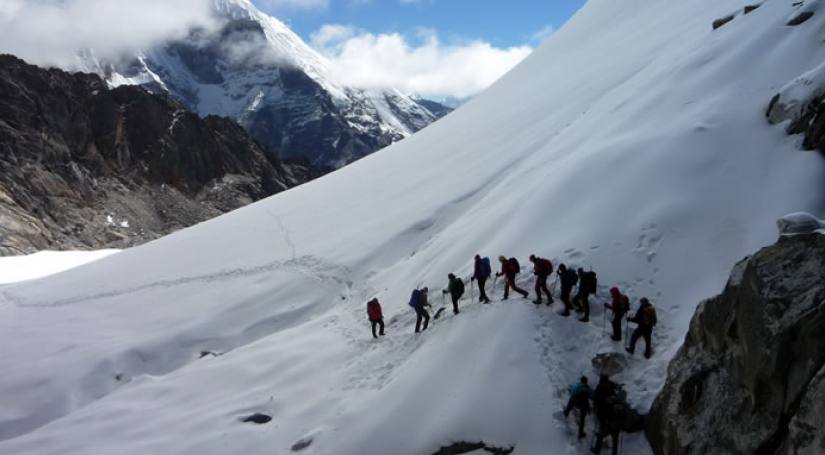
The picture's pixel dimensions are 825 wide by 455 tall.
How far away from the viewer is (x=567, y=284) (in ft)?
42.0

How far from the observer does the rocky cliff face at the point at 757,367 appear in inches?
294

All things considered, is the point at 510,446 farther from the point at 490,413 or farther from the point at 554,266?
the point at 554,266

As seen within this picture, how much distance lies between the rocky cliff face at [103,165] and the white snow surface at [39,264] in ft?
55.7

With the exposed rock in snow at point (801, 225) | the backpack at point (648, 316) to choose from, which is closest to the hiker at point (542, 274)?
the backpack at point (648, 316)

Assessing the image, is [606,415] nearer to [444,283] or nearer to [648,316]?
[648,316]

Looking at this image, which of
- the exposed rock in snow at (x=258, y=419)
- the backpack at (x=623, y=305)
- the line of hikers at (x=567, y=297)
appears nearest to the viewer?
the line of hikers at (x=567, y=297)

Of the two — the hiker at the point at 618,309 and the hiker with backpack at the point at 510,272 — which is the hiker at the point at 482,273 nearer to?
the hiker with backpack at the point at 510,272

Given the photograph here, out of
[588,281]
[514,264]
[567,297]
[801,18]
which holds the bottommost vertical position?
[567,297]

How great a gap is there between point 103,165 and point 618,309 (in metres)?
131

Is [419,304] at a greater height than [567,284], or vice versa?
[419,304]

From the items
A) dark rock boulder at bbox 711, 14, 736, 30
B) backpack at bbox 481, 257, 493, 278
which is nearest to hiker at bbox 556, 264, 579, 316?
backpack at bbox 481, 257, 493, 278

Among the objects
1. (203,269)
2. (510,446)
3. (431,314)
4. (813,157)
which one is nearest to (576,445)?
(510,446)

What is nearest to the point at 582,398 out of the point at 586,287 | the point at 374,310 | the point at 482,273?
the point at 586,287

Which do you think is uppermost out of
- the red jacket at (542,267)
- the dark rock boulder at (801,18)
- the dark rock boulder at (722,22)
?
the dark rock boulder at (722,22)
